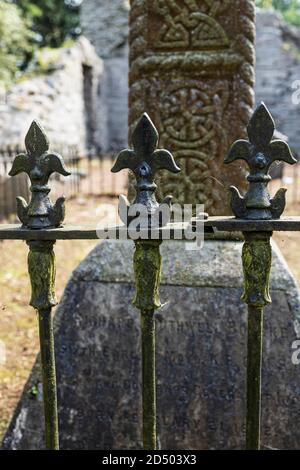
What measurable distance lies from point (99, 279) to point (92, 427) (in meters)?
0.66

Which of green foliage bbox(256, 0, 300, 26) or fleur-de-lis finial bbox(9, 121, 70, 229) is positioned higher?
green foliage bbox(256, 0, 300, 26)

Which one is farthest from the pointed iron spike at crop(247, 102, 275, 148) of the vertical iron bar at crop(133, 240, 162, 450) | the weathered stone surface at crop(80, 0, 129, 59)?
the weathered stone surface at crop(80, 0, 129, 59)

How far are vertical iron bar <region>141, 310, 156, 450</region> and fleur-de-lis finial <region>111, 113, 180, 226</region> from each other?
1.00 ft

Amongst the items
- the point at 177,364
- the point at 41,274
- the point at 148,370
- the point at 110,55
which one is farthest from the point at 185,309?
the point at 110,55

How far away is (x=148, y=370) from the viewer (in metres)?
1.62

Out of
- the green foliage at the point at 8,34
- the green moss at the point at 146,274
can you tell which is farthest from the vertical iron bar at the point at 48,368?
the green foliage at the point at 8,34

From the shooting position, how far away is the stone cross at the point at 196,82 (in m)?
2.45

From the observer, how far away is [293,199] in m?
9.05

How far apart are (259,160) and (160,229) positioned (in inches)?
13.5

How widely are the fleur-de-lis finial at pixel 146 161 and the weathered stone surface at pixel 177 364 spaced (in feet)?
2.67

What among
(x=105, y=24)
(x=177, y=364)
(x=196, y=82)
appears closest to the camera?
(x=177, y=364)

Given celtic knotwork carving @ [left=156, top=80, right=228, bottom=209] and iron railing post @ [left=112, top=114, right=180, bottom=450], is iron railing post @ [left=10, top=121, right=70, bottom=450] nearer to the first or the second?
iron railing post @ [left=112, top=114, right=180, bottom=450]

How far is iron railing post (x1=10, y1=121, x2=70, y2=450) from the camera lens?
5.18 feet

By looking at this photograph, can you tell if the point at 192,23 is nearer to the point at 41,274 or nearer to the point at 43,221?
the point at 43,221
